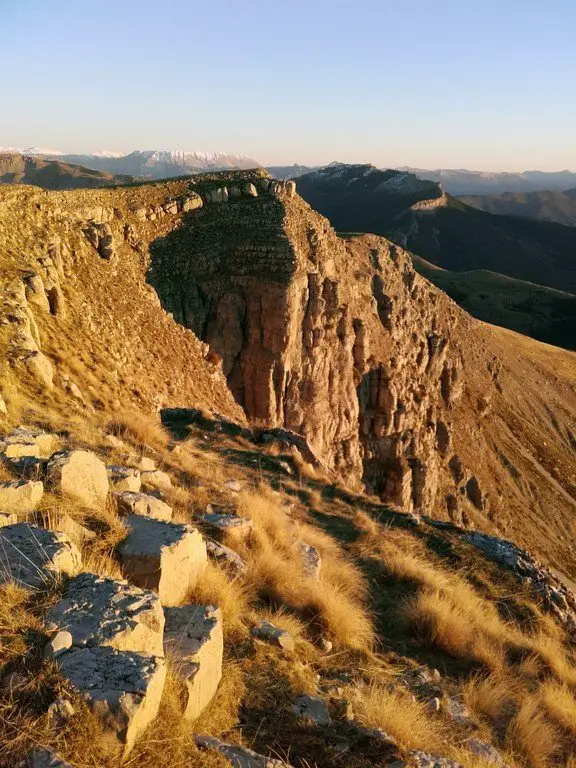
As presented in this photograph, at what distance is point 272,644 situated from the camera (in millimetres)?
3848

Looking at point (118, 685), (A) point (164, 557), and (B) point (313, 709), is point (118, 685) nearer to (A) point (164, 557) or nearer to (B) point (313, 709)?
(A) point (164, 557)

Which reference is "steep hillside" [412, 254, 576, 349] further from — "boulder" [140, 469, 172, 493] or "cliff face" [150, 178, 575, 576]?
"boulder" [140, 469, 172, 493]

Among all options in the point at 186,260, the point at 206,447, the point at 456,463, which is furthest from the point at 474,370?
the point at 206,447

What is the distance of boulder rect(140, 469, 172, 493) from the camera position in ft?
20.1

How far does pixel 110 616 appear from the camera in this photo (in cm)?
285

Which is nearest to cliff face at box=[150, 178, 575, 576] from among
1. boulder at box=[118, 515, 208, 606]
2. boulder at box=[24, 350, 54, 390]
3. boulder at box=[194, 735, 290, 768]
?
boulder at box=[24, 350, 54, 390]

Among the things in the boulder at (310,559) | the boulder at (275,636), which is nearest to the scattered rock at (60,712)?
the boulder at (275,636)

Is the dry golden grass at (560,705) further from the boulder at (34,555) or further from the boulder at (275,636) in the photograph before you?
the boulder at (34,555)

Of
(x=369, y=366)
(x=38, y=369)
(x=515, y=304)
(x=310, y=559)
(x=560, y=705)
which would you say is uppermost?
(x=38, y=369)

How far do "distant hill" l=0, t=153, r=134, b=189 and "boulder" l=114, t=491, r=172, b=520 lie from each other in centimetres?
13328

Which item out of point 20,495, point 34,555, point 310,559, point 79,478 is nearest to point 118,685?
point 34,555

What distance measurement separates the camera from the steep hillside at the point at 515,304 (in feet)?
242

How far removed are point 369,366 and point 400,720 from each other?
24.5 metres

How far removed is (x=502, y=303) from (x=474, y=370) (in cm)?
4213
